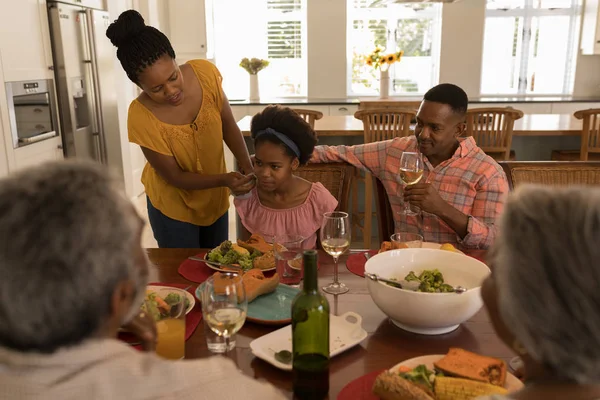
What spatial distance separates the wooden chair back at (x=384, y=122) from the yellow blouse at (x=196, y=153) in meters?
1.46

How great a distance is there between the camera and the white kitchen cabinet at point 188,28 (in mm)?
5691

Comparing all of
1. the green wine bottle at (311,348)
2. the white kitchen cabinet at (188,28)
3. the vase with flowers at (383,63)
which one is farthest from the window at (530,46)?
the green wine bottle at (311,348)

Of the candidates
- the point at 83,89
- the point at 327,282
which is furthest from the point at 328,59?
the point at 327,282

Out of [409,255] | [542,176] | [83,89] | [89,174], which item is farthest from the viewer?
[83,89]

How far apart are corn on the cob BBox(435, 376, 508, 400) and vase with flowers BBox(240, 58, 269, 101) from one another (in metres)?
5.33

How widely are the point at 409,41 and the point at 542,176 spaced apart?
481cm

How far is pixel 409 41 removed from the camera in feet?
21.0

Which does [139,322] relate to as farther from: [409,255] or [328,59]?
[328,59]

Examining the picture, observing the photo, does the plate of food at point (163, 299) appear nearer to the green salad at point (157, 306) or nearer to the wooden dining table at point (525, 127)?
the green salad at point (157, 306)

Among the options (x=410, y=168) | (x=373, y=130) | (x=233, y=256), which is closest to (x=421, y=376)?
(x=233, y=256)

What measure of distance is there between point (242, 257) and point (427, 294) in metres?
0.63

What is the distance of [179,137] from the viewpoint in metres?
2.07

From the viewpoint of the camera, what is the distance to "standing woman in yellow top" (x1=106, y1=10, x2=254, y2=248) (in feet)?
6.13

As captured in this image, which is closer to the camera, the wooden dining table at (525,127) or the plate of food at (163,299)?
the plate of food at (163,299)
